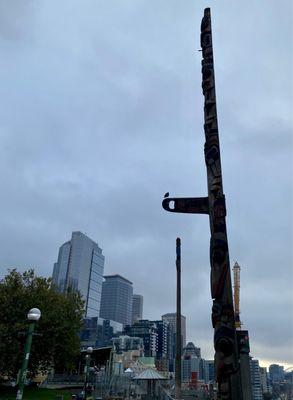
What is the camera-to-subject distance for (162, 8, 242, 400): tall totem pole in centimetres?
1014

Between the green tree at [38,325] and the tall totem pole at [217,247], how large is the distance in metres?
36.5

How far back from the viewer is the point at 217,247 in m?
11.4

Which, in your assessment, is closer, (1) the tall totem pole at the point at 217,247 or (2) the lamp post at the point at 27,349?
(1) the tall totem pole at the point at 217,247

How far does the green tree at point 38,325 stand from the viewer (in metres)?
44.5

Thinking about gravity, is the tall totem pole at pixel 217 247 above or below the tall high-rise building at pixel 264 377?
below

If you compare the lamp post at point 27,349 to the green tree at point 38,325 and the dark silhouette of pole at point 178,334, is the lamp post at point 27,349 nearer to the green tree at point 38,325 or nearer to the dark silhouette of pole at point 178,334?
the dark silhouette of pole at point 178,334

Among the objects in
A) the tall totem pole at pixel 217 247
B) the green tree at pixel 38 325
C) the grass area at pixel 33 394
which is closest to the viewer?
the tall totem pole at pixel 217 247

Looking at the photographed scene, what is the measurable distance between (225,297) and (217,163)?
391 cm

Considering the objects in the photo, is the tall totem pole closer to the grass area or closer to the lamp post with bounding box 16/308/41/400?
the lamp post with bounding box 16/308/41/400

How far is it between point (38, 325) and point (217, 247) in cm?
4032

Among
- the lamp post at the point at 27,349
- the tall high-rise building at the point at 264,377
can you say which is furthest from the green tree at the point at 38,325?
the tall high-rise building at the point at 264,377

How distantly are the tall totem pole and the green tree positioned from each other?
36462mm

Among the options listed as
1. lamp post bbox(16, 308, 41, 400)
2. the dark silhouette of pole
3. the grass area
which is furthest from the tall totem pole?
the grass area

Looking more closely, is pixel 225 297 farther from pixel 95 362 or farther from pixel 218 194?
pixel 95 362
